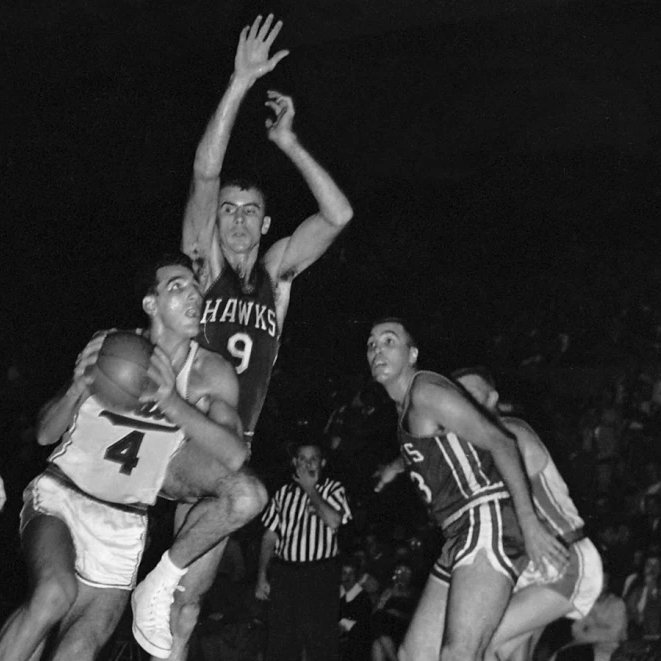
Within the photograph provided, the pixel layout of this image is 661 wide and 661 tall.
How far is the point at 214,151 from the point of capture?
5.43m

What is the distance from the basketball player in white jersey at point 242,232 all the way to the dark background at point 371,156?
7455 millimetres

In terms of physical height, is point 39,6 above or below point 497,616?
above

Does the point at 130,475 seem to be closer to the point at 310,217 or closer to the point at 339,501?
the point at 310,217

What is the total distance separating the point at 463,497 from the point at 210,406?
49.9 inches

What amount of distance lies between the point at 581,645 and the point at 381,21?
317 inches

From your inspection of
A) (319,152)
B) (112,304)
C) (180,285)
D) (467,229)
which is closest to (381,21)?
(319,152)

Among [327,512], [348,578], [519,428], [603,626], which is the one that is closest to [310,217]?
[519,428]

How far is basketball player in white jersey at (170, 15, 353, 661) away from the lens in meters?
5.47

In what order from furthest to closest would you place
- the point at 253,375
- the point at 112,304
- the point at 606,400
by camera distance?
1. the point at 112,304
2. the point at 606,400
3. the point at 253,375

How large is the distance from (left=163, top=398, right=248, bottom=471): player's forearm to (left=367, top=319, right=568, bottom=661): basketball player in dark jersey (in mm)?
882

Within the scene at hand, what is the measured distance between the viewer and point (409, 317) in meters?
14.2

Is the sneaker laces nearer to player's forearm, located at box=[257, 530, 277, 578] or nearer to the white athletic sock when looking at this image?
the white athletic sock

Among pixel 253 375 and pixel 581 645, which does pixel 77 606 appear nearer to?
pixel 253 375

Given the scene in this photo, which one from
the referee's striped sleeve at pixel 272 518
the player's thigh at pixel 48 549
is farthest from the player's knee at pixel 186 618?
the referee's striped sleeve at pixel 272 518
